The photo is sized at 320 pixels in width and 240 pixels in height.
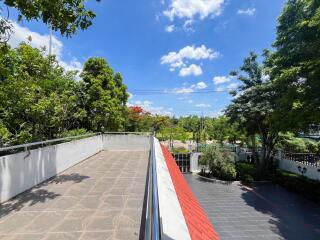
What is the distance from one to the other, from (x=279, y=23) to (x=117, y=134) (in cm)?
1109

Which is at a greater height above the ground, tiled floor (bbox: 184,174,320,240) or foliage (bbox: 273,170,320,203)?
foliage (bbox: 273,170,320,203)

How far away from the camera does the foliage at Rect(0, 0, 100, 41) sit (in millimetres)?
3482

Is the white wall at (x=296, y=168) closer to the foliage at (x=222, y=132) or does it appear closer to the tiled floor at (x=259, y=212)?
the tiled floor at (x=259, y=212)

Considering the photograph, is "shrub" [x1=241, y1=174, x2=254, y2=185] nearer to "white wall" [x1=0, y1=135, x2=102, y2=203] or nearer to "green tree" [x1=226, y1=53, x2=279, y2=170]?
"green tree" [x1=226, y1=53, x2=279, y2=170]

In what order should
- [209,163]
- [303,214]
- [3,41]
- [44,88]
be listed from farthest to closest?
[209,163] < [303,214] < [44,88] < [3,41]

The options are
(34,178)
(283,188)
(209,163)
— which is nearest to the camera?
(34,178)

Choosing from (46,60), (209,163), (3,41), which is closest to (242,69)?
(209,163)

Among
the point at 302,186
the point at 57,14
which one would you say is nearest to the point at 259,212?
the point at 302,186

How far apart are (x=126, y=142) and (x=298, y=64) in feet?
30.6

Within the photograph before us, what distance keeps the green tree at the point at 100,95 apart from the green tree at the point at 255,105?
9523mm

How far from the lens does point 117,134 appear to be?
43.8ft

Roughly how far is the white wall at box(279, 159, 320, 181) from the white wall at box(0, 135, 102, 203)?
16762mm

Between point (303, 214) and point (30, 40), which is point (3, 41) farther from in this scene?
point (303, 214)

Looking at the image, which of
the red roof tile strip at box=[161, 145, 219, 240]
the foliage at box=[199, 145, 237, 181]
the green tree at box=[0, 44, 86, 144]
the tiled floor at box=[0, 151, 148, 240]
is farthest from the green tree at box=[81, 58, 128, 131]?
the red roof tile strip at box=[161, 145, 219, 240]
